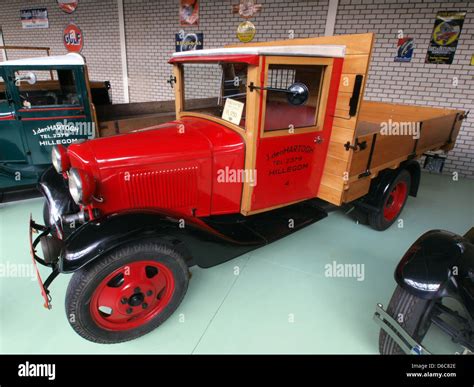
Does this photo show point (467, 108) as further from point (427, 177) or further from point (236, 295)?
point (236, 295)

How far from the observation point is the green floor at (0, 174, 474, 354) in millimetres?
2059

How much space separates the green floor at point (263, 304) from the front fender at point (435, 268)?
70 cm

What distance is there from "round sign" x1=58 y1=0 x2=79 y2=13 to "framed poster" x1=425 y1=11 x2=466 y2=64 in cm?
911

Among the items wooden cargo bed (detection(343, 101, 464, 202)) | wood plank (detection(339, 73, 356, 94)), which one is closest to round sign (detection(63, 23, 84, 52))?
wooden cargo bed (detection(343, 101, 464, 202))

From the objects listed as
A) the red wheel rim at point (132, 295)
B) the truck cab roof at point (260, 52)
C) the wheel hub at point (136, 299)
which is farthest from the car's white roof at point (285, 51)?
the wheel hub at point (136, 299)

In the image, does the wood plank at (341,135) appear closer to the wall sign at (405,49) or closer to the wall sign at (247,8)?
the wall sign at (405,49)

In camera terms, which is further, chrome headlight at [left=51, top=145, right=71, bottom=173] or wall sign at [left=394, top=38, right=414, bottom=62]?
wall sign at [left=394, top=38, right=414, bottom=62]

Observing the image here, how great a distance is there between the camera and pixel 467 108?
5.19 m

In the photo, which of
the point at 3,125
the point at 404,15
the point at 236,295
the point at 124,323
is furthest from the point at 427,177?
the point at 3,125

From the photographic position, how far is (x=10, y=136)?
12.6 feet

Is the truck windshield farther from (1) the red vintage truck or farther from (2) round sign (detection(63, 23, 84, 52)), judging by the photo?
(2) round sign (detection(63, 23, 84, 52))

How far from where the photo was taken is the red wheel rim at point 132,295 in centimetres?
191

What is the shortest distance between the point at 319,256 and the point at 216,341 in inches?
56.1

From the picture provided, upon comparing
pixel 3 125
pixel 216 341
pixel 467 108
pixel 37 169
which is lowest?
pixel 216 341
